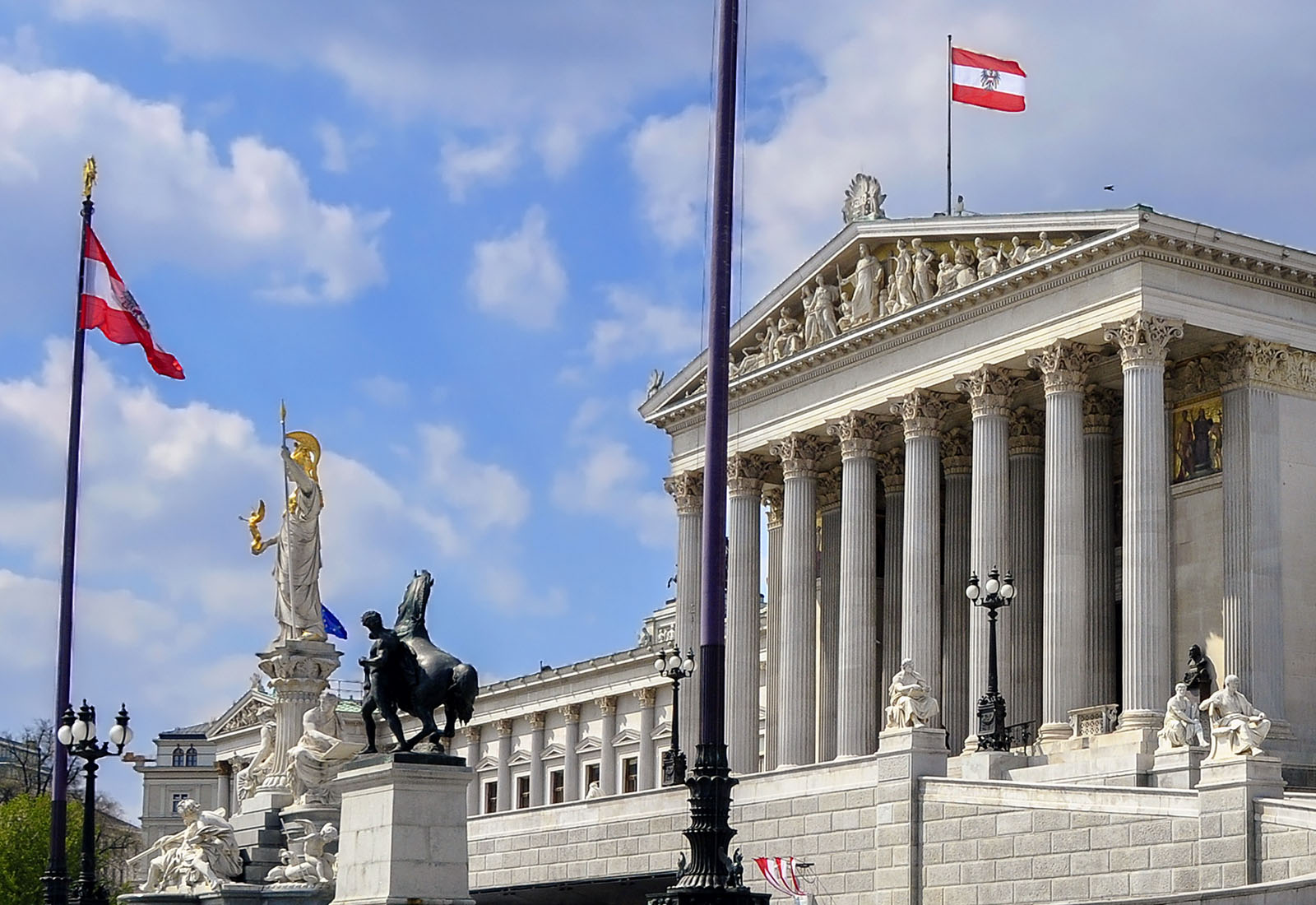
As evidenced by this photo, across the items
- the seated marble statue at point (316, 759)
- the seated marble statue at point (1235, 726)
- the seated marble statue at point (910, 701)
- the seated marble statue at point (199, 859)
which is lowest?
the seated marble statue at point (199, 859)

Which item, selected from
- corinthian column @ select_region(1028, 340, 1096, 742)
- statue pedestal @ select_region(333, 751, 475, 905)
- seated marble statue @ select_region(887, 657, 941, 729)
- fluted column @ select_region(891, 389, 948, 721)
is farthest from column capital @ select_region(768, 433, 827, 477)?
statue pedestal @ select_region(333, 751, 475, 905)

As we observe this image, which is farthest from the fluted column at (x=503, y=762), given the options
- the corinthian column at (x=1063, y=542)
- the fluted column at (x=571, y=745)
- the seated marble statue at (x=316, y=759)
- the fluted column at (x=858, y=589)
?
the seated marble statue at (x=316, y=759)

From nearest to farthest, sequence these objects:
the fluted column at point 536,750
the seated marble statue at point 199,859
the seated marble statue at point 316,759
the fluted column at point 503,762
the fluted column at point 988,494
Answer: the seated marble statue at point 199,859 < the seated marble statue at point 316,759 < the fluted column at point 988,494 < the fluted column at point 536,750 < the fluted column at point 503,762

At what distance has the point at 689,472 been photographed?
237 ft

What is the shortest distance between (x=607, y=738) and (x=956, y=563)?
36.2 meters

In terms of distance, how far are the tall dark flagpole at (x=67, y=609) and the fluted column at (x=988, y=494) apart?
23.8 metres

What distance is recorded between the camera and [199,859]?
36375mm

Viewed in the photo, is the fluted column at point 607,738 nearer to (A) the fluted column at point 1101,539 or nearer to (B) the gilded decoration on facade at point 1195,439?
(A) the fluted column at point 1101,539

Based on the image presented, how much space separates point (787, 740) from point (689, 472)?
10538mm

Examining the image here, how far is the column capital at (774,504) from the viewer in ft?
238

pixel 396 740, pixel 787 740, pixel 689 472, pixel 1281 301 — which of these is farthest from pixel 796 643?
pixel 396 740

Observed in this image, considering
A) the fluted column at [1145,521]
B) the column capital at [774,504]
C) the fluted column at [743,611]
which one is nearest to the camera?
the fluted column at [1145,521]

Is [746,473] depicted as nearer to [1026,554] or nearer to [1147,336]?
[1026,554]

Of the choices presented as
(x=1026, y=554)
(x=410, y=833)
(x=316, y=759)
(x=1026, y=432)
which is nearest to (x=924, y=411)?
(x=1026, y=432)
